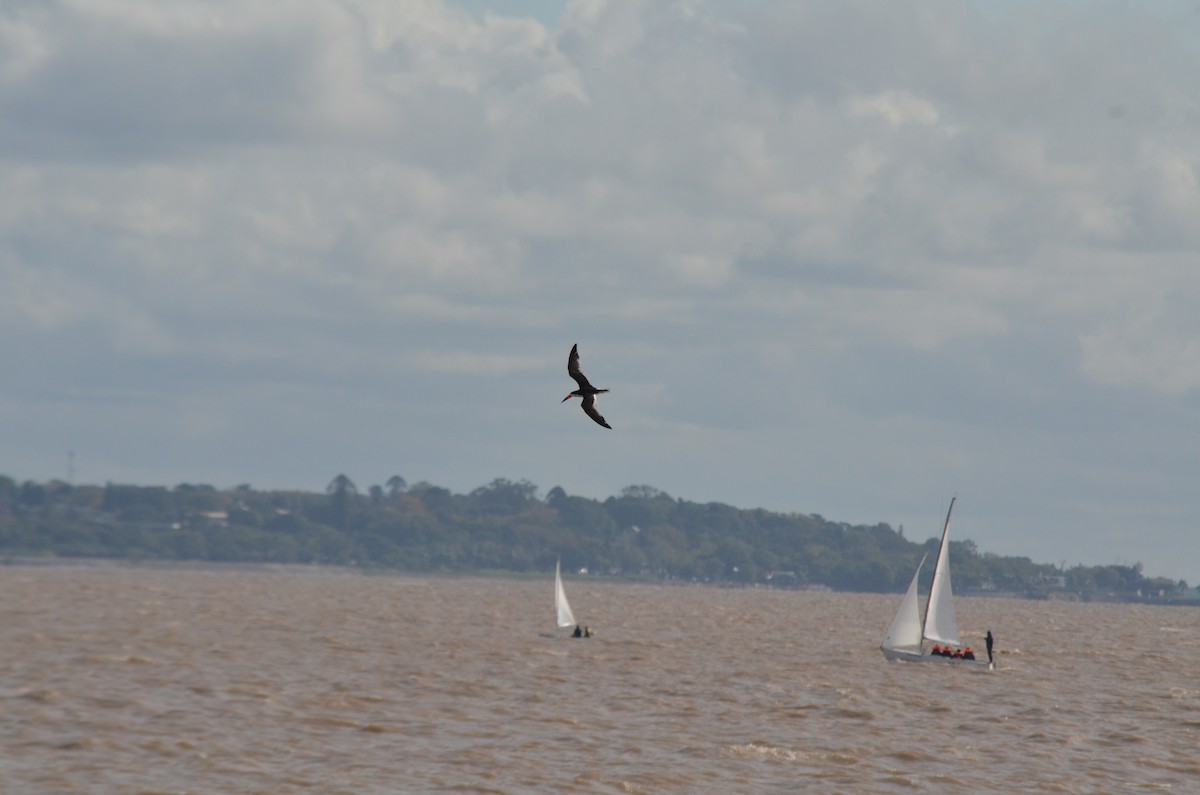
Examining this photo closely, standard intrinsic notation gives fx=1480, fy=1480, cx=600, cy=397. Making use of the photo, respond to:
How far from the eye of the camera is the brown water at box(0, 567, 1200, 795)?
4159cm

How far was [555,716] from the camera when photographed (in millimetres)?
52969

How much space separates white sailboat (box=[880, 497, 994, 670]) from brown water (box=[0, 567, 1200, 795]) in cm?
152

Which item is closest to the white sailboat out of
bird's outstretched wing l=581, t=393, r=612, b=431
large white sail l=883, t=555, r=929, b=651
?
large white sail l=883, t=555, r=929, b=651

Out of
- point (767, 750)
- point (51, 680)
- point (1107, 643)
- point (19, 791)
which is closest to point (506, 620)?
point (1107, 643)

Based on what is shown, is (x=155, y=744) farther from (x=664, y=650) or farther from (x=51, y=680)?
(x=664, y=650)

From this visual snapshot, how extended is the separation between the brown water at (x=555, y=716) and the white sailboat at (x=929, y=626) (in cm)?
152

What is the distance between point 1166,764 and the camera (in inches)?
1817

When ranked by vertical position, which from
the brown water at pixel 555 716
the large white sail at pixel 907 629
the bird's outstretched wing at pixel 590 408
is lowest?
the brown water at pixel 555 716

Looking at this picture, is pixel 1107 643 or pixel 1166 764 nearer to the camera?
pixel 1166 764

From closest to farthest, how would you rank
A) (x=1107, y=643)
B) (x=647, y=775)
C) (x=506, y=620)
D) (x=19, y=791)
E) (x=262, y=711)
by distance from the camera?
(x=19, y=791), (x=647, y=775), (x=262, y=711), (x=1107, y=643), (x=506, y=620)

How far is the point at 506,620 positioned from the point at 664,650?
3924cm

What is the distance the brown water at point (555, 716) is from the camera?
41.6 meters

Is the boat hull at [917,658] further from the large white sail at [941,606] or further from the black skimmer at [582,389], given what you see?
the black skimmer at [582,389]

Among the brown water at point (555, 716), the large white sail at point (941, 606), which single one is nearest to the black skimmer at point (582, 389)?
the brown water at point (555, 716)
